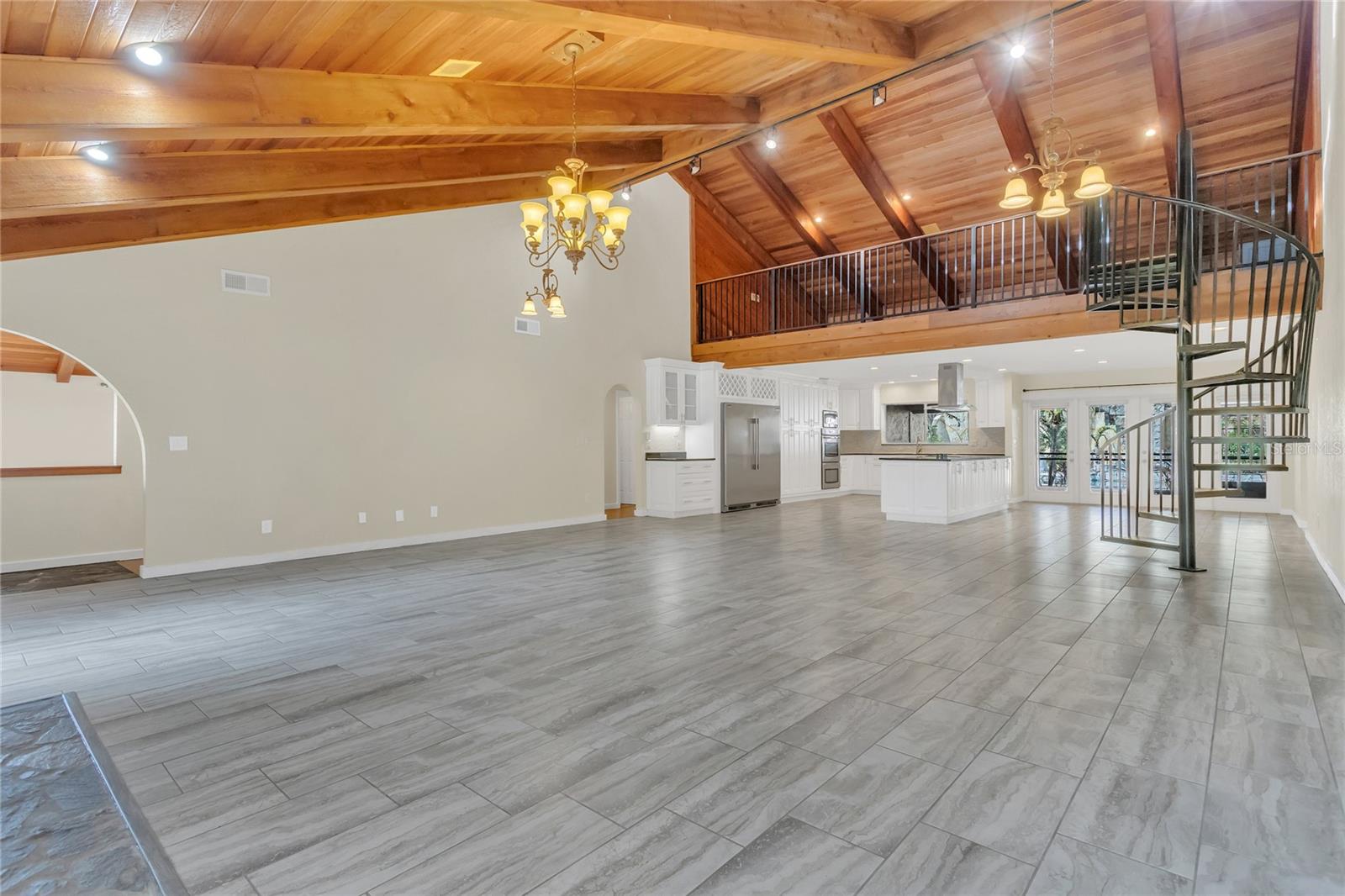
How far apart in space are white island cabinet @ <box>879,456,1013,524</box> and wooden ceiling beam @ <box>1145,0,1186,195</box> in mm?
4382

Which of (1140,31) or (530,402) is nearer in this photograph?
(1140,31)

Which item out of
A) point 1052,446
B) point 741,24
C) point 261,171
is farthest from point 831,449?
point 261,171

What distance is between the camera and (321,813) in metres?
1.91

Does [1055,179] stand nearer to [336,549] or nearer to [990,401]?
[336,549]

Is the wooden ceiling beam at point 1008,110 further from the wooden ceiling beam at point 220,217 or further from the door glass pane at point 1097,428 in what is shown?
the wooden ceiling beam at point 220,217

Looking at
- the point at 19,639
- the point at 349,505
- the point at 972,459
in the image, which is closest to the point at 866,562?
the point at 972,459

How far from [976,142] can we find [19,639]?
1117cm

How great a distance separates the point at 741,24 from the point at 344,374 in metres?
5.18

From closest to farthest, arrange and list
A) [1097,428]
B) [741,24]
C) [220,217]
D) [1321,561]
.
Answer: [741,24] < [220,217] < [1321,561] < [1097,428]

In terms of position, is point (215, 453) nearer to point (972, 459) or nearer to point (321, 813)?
point (321, 813)

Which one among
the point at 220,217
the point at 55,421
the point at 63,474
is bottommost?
the point at 63,474

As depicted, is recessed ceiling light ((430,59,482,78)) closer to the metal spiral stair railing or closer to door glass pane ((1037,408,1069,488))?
the metal spiral stair railing

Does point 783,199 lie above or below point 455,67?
above

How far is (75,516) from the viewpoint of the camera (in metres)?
6.32
